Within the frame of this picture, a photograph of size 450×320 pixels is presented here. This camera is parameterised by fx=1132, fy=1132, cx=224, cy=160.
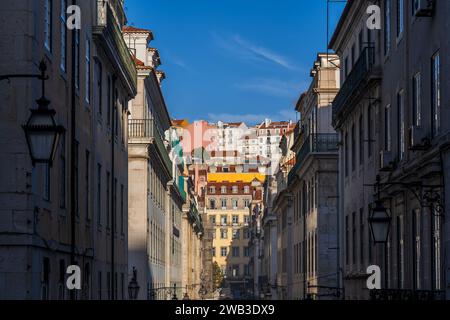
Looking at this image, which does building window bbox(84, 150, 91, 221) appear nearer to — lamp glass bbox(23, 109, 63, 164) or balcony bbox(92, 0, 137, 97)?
balcony bbox(92, 0, 137, 97)

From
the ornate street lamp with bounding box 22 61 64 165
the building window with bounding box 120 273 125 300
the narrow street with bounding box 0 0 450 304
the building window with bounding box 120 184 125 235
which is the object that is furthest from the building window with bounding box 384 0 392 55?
the ornate street lamp with bounding box 22 61 64 165

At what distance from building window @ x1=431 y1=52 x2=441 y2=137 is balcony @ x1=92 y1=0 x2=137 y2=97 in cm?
1149

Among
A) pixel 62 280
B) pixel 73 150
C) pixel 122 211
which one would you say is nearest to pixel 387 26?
pixel 73 150

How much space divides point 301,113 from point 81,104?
42421 millimetres

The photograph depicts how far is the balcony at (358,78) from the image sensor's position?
3343 centimetres

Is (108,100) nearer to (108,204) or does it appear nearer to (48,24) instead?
(108,204)

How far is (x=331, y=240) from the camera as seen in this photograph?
54594mm

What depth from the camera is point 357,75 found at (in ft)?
119

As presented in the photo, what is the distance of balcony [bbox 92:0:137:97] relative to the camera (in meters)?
32.0

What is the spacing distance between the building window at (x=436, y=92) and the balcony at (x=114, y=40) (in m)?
11.5

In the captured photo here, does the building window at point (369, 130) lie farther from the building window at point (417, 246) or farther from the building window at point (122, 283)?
the building window at point (122, 283)

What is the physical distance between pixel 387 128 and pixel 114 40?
899 centimetres
